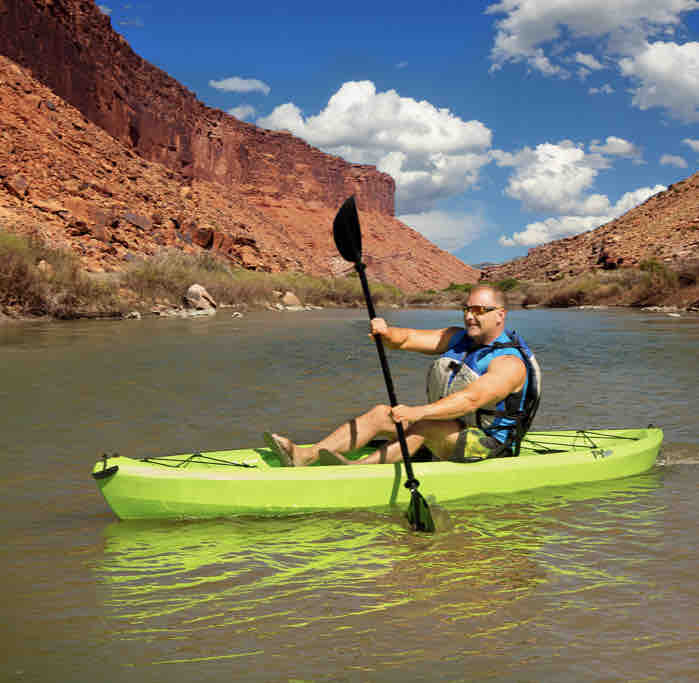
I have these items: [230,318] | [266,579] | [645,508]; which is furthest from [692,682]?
[230,318]

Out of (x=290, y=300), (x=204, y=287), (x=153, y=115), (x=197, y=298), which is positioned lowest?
(x=197, y=298)

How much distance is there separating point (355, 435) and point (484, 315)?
3.03ft

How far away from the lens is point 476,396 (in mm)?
3217

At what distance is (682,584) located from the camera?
2506 mm

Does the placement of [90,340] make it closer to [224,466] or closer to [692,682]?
[224,466]

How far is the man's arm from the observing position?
10.5 feet

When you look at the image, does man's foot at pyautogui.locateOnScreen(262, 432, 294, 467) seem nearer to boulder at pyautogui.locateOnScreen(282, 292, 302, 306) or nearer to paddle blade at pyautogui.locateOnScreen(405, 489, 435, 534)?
paddle blade at pyautogui.locateOnScreen(405, 489, 435, 534)

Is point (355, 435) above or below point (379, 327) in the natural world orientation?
below

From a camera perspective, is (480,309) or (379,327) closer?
(480,309)

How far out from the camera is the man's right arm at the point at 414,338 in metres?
3.56

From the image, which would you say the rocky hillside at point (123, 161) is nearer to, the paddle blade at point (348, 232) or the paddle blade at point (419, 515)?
the paddle blade at point (348, 232)

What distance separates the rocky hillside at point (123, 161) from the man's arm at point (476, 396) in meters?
23.0

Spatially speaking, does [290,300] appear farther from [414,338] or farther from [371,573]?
[371,573]

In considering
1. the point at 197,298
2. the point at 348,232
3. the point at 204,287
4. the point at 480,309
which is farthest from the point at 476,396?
the point at 204,287
